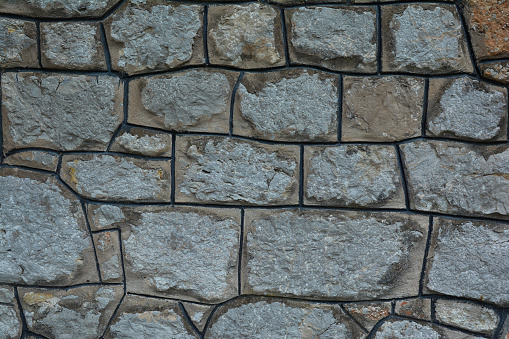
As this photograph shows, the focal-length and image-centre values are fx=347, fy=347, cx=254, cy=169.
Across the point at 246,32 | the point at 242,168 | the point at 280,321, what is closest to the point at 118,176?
the point at 242,168

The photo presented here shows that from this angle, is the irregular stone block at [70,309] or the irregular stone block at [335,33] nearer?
the irregular stone block at [335,33]

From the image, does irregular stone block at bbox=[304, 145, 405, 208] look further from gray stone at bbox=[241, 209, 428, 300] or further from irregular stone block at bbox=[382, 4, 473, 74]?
irregular stone block at bbox=[382, 4, 473, 74]

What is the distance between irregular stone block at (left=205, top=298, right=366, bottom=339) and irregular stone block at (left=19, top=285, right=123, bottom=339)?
1.30 ft

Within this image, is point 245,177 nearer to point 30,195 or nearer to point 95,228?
point 95,228

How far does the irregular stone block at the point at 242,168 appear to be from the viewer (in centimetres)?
120

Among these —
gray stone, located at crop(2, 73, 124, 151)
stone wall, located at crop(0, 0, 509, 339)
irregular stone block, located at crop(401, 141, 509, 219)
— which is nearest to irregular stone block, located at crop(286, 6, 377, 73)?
stone wall, located at crop(0, 0, 509, 339)

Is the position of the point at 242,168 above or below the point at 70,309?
above

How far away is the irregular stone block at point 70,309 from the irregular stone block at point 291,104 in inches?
31.3

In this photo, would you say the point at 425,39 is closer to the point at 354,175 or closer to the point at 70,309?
the point at 354,175

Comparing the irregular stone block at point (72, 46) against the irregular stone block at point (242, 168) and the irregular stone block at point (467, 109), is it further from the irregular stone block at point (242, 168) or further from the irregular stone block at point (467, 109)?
the irregular stone block at point (467, 109)

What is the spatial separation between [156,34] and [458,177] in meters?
1.13

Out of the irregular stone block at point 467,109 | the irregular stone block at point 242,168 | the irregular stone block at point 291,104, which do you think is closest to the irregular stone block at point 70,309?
the irregular stone block at point 242,168

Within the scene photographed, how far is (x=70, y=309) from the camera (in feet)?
4.15

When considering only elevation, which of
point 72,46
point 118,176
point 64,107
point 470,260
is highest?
point 72,46
